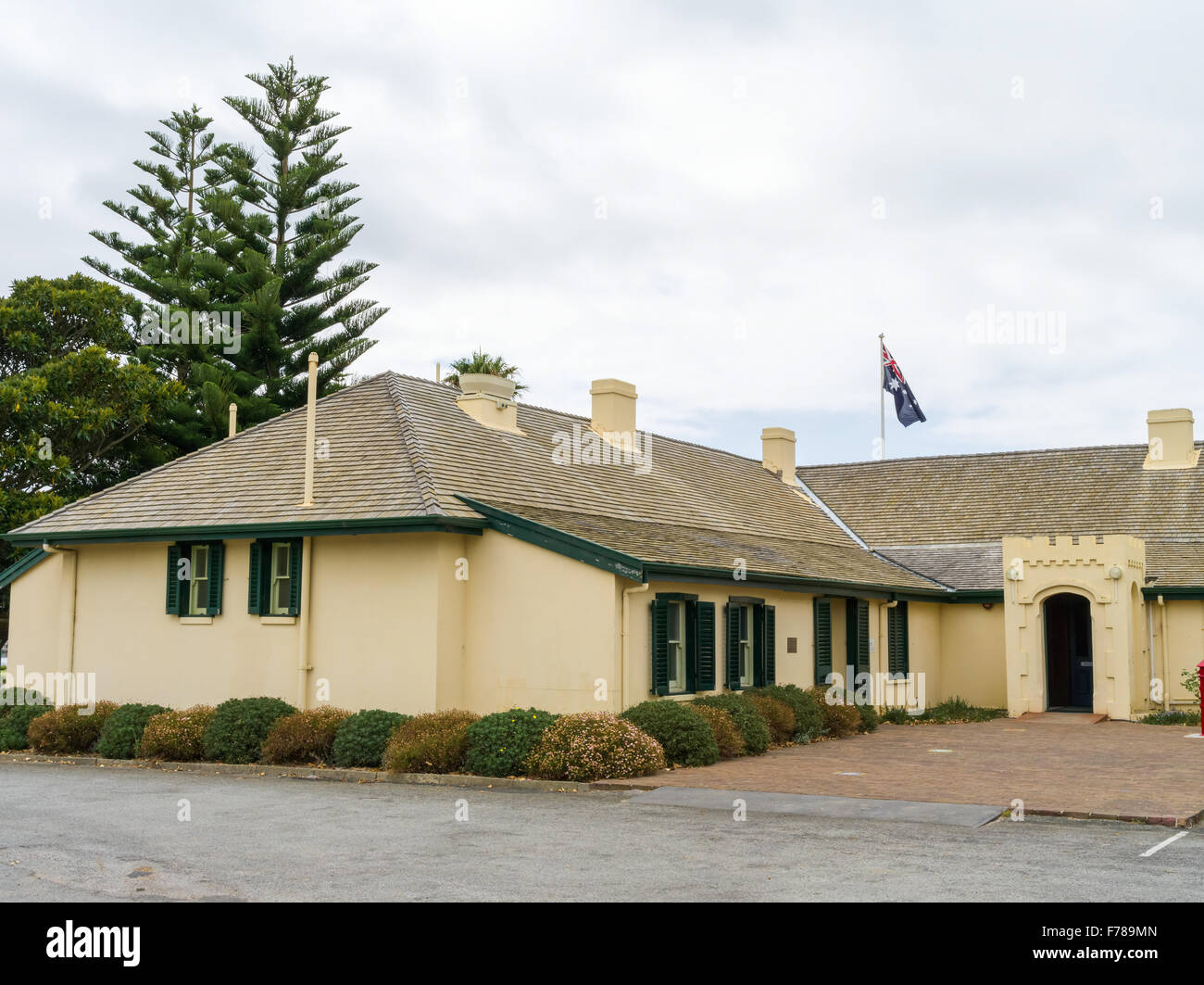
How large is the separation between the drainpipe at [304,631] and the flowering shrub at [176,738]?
1320 millimetres

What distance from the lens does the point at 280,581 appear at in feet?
61.4

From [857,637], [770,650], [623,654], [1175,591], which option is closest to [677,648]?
[623,654]

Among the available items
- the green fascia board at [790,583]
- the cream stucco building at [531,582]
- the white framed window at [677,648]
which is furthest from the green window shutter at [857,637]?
the white framed window at [677,648]

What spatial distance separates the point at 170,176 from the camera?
131ft

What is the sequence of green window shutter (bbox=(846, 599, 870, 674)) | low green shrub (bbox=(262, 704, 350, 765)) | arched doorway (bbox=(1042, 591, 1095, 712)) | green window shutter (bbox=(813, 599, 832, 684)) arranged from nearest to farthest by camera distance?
1. low green shrub (bbox=(262, 704, 350, 765))
2. green window shutter (bbox=(813, 599, 832, 684))
3. green window shutter (bbox=(846, 599, 870, 674))
4. arched doorway (bbox=(1042, 591, 1095, 712))

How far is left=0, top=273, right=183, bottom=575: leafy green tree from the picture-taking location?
28594mm

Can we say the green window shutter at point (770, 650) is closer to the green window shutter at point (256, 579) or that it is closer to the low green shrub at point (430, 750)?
the low green shrub at point (430, 750)

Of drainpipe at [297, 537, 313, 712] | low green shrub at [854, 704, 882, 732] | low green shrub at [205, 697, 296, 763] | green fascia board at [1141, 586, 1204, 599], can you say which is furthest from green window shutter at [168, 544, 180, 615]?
green fascia board at [1141, 586, 1204, 599]

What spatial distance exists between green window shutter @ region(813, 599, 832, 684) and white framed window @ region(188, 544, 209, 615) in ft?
35.5

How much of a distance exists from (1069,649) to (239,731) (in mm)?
18666

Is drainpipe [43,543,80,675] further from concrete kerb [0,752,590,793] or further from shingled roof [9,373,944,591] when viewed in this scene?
concrete kerb [0,752,590,793]

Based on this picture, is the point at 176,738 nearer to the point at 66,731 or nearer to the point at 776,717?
the point at 66,731
